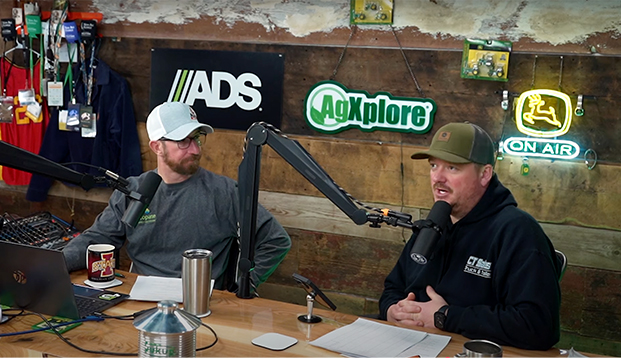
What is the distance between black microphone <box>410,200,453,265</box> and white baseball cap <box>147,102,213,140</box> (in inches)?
53.4

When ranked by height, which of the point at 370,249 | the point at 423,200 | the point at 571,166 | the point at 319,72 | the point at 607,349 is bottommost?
the point at 607,349

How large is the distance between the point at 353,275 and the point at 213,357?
220 centimetres

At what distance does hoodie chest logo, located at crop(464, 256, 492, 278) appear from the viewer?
235cm

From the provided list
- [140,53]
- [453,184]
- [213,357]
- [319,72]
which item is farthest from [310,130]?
[213,357]

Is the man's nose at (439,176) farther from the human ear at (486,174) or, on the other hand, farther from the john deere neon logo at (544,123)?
the john deere neon logo at (544,123)

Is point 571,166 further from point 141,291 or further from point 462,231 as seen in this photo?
point 141,291

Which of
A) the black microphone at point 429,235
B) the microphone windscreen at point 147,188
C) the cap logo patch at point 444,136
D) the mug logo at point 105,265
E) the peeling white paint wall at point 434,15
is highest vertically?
the peeling white paint wall at point 434,15

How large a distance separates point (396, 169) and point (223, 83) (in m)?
1.23

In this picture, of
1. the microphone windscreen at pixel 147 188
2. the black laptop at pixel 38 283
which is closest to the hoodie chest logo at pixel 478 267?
the microphone windscreen at pixel 147 188

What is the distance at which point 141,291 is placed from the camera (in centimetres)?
244

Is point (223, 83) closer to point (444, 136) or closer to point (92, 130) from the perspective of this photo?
point (92, 130)

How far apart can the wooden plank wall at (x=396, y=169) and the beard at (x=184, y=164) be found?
1.13 metres

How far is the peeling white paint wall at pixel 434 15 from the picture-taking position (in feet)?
11.2

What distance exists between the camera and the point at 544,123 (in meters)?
3.52
